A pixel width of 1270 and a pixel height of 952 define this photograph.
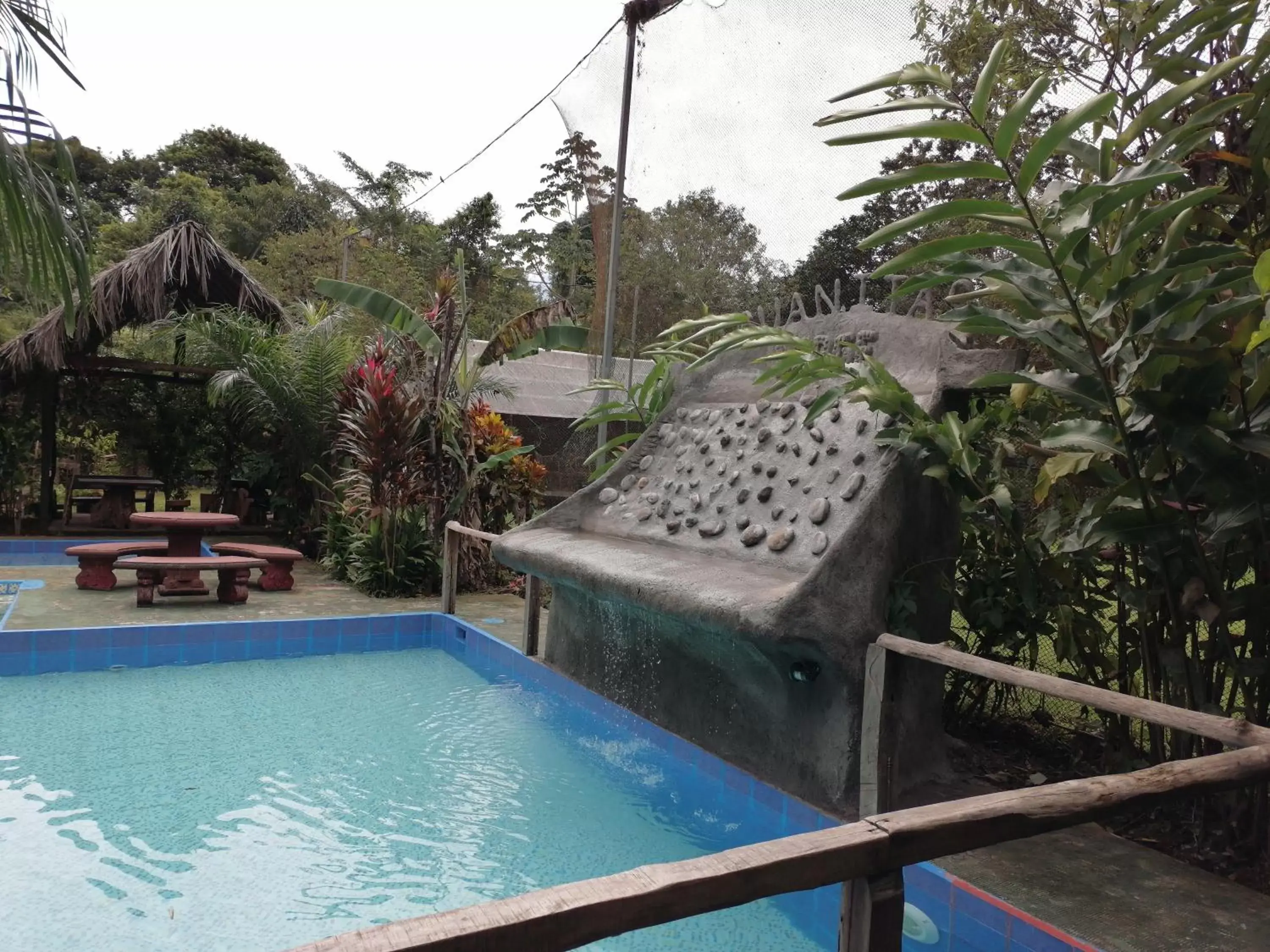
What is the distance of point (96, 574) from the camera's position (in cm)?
700

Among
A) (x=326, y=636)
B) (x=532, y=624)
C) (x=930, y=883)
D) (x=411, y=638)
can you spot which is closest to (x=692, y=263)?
(x=532, y=624)

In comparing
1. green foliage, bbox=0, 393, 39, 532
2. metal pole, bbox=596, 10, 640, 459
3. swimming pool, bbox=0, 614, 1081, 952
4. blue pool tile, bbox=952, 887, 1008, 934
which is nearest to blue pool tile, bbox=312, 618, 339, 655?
swimming pool, bbox=0, 614, 1081, 952

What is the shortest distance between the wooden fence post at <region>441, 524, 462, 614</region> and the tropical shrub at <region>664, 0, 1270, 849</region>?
3.69 m

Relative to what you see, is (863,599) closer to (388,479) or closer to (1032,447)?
(1032,447)

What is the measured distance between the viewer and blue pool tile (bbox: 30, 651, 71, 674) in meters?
5.15

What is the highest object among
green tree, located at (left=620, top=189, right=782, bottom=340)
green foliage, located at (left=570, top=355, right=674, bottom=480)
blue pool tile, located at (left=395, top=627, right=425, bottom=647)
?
green tree, located at (left=620, top=189, right=782, bottom=340)

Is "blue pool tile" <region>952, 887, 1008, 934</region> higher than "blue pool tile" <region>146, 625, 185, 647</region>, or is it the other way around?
"blue pool tile" <region>952, 887, 1008, 934</region>

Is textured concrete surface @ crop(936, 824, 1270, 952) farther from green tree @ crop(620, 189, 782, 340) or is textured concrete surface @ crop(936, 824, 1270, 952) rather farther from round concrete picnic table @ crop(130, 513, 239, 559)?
round concrete picnic table @ crop(130, 513, 239, 559)

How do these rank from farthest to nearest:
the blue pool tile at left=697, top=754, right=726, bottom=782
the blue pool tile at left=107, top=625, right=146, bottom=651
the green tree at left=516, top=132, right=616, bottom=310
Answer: the green tree at left=516, top=132, right=616, bottom=310, the blue pool tile at left=107, top=625, right=146, bottom=651, the blue pool tile at left=697, top=754, right=726, bottom=782

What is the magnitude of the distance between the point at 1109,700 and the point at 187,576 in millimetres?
6454

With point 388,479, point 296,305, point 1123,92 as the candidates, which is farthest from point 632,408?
point 296,305

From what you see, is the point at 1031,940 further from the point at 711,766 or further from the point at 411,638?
the point at 411,638

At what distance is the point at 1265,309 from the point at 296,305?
1225 cm

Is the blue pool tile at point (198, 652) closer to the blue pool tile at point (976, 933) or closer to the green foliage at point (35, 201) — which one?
the green foliage at point (35, 201)
